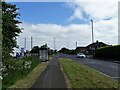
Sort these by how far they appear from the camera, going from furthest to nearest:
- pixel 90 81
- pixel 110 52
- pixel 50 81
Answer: pixel 110 52 < pixel 50 81 < pixel 90 81

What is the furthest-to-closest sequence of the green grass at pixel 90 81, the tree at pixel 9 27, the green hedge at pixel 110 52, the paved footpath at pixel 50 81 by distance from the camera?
1. the green hedge at pixel 110 52
2. the tree at pixel 9 27
3. the paved footpath at pixel 50 81
4. the green grass at pixel 90 81

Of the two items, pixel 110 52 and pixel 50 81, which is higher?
pixel 110 52


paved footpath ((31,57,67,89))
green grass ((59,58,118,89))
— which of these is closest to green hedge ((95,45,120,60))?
green grass ((59,58,118,89))

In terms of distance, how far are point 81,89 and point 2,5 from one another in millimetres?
8747

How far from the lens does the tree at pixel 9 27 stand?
740 inches

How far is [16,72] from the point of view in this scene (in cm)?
1956

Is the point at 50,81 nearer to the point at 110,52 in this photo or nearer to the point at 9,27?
the point at 9,27

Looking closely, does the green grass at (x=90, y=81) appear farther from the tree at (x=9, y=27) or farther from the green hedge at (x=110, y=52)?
the green hedge at (x=110, y=52)

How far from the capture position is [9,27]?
2048 cm

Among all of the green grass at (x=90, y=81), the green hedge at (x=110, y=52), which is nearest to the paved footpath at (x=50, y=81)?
the green grass at (x=90, y=81)

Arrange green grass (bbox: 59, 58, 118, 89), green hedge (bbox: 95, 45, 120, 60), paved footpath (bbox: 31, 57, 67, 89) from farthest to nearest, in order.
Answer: green hedge (bbox: 95, 45, 120, 60) → paved footpath (bbox: 31, 57, 67, 89) → green grass (bbox: 59, 58, 118, 89)

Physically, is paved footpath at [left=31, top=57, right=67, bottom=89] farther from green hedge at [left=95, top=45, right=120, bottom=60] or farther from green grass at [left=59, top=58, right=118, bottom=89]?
green hedge at [left=95, top=45, right=120, bottom=60]

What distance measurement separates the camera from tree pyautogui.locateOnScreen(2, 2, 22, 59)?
18803 millimetres

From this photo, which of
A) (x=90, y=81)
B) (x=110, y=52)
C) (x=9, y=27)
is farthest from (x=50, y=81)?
(x=110, y=52)
